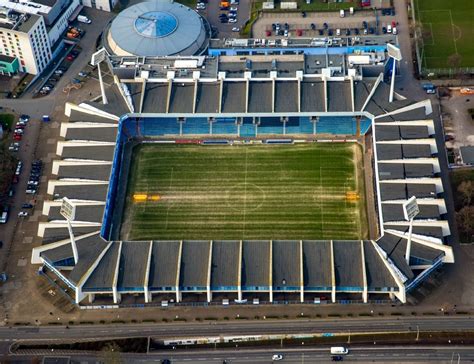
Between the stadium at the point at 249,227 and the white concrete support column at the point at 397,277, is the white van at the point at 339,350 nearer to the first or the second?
the stadium at the point at 249,227

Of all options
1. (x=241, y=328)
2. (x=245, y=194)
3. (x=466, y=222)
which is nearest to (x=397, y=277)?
(x=466, y=222)

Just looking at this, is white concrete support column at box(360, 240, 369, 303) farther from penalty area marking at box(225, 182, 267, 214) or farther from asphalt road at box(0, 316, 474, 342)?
penalty area marking at box(225, 182, 267, 214)

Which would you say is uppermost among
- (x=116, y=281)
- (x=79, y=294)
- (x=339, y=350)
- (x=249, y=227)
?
(x=249, y=227)

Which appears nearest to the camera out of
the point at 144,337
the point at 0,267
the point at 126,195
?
the point at 144,337

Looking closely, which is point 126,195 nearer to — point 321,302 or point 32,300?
point 32,300

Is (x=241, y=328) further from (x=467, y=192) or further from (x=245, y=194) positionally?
(x=467, y=192)

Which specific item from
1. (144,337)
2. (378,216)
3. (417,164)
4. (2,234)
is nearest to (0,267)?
(2,234)
